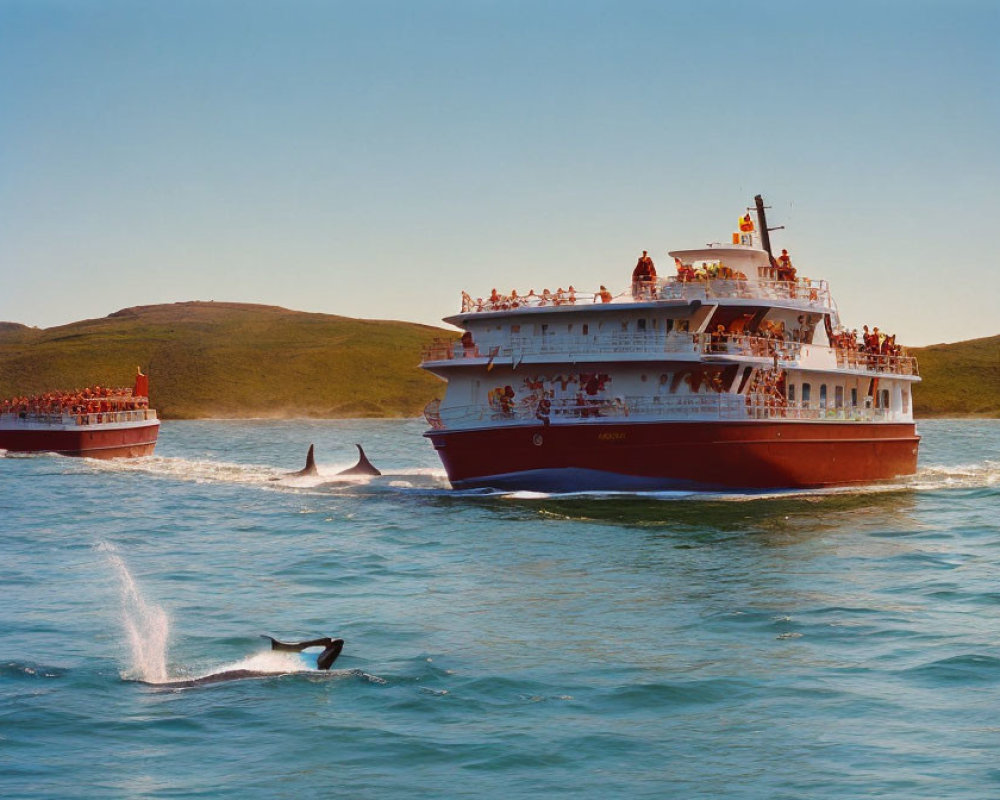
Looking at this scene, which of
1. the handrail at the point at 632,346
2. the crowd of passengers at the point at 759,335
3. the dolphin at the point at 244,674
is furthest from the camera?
the crowd of passengers at the point at 759,335

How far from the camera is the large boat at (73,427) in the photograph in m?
67.1

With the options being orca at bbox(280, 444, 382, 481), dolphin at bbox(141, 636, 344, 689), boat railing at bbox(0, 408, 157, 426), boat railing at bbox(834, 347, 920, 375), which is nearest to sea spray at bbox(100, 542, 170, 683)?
dolphin at bbox(141, 636, 344, 689)

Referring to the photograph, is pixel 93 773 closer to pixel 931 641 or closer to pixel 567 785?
pixel 567 785

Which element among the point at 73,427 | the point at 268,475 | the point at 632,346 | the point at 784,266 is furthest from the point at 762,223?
the point at 73,427

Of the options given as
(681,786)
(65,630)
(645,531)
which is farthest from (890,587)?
(65,630)

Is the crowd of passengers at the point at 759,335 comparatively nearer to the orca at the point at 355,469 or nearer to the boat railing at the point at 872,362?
the boat railing at the point at 872,362

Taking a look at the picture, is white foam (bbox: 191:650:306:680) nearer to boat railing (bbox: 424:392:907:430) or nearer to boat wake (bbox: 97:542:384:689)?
boat wake (bbox: 97:542:384:689)

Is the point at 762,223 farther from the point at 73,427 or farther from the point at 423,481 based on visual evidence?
the point at 73,427

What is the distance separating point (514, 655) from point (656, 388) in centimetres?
2404

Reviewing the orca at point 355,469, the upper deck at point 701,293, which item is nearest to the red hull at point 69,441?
the orca at point 355,469

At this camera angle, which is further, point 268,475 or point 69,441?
point 69,441

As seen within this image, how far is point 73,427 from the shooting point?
66.9 m

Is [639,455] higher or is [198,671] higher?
[639,455]

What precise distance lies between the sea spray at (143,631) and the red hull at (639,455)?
16818 mm
